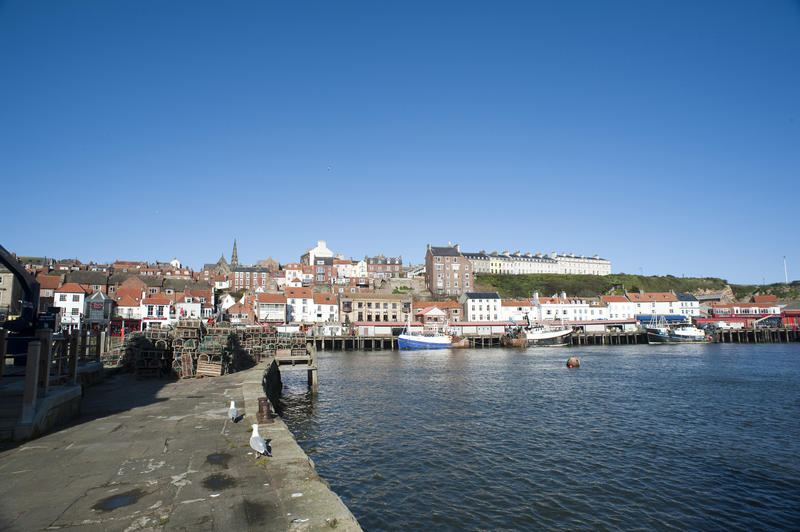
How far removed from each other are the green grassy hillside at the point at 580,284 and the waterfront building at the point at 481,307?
25829mm

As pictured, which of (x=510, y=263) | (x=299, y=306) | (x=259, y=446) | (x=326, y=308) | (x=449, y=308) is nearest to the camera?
(x=259, y=446)

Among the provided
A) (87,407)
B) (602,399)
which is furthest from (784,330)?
(87,407)

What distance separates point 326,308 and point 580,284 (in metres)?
84.5

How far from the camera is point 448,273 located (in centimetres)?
11906

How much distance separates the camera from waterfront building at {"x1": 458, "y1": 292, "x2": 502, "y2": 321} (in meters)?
102

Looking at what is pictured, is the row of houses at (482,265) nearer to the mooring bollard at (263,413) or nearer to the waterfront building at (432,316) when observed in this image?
the waterfront building at (432,316)

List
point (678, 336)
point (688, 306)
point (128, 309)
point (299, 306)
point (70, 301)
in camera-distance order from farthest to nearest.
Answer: point (688, 306) < point (299, 306) < point (678, 336) < point (128, 309) < point (70, 301)

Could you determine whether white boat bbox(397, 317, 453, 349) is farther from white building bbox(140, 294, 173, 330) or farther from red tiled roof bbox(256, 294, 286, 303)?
white building bbox(140, 294, 173, 330)

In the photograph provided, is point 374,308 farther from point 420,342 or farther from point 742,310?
point 742,310

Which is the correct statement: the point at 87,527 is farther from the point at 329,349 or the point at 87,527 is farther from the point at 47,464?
the point at 329,349

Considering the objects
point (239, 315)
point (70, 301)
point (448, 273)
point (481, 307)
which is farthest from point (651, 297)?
point (70, 301)

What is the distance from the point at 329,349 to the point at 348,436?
5938 centimetres

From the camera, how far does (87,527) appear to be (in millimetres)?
6602

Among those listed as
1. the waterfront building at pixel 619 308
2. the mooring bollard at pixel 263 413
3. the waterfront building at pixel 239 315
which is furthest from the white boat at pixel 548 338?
the mooring bollard at pixel 263 413
